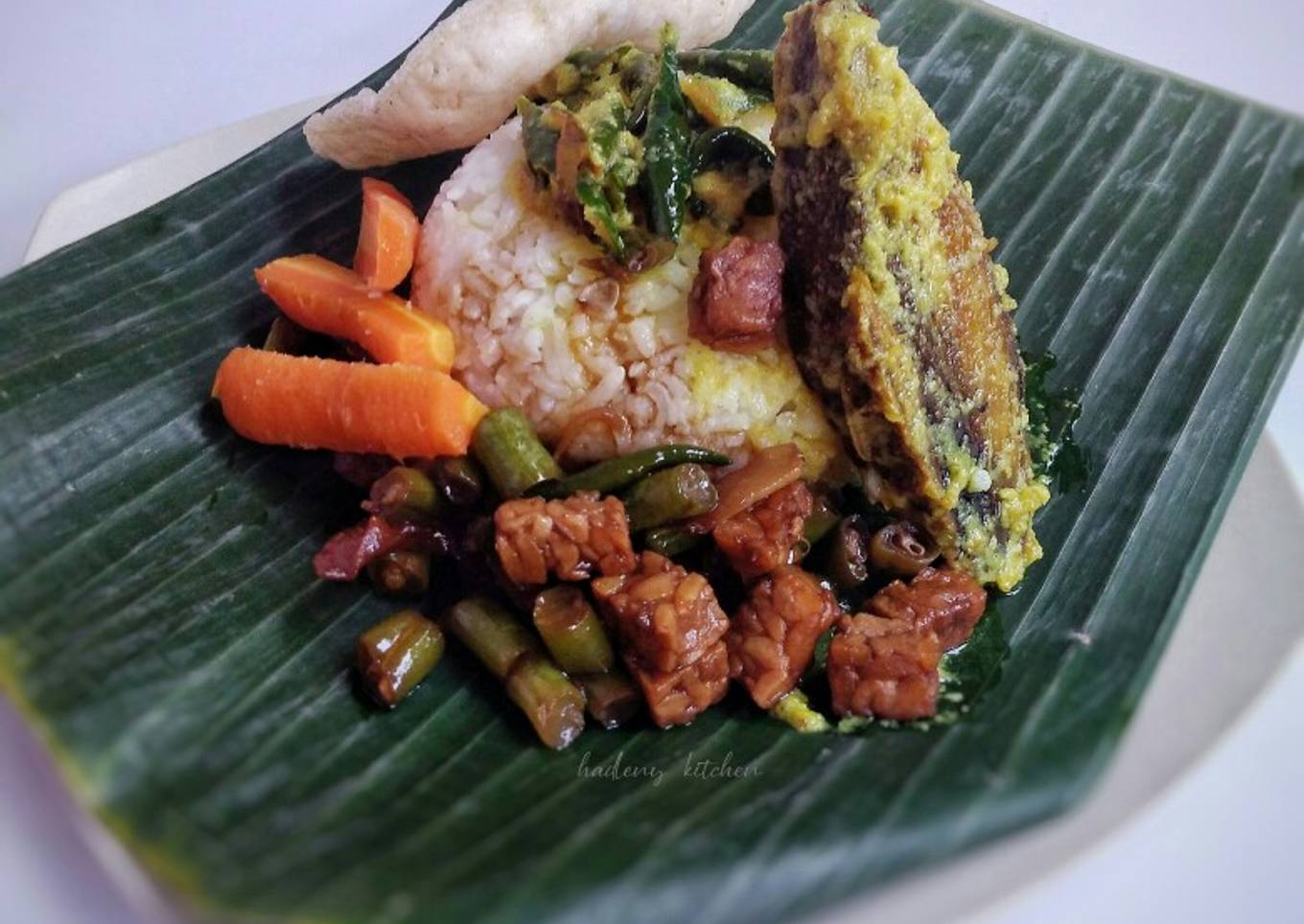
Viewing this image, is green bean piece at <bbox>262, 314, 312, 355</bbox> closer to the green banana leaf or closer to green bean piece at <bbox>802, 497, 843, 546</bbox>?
the green banana leaf

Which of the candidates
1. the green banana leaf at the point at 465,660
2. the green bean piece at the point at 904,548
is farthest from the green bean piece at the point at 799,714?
the green bean piece at the point at 904,548

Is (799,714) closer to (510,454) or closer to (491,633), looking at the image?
(491,633)

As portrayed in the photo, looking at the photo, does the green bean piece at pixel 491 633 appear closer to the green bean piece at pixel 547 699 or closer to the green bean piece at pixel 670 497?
the green bean piece at pixel 547 699

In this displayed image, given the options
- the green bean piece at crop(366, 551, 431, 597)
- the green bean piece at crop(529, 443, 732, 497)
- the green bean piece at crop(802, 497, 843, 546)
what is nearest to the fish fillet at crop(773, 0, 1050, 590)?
the green bean piece at crop(802, 497, 843, 546)

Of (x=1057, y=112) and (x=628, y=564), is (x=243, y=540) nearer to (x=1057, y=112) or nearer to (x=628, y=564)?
(x=628, y=564)

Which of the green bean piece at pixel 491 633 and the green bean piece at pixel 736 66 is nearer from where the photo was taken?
the green bean piece at pixel 491 633

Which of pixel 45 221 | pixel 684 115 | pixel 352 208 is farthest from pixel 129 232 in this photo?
pixel 684 115

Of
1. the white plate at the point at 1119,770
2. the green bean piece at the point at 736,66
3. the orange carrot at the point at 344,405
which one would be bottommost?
the white plate at the point at 1119,770
